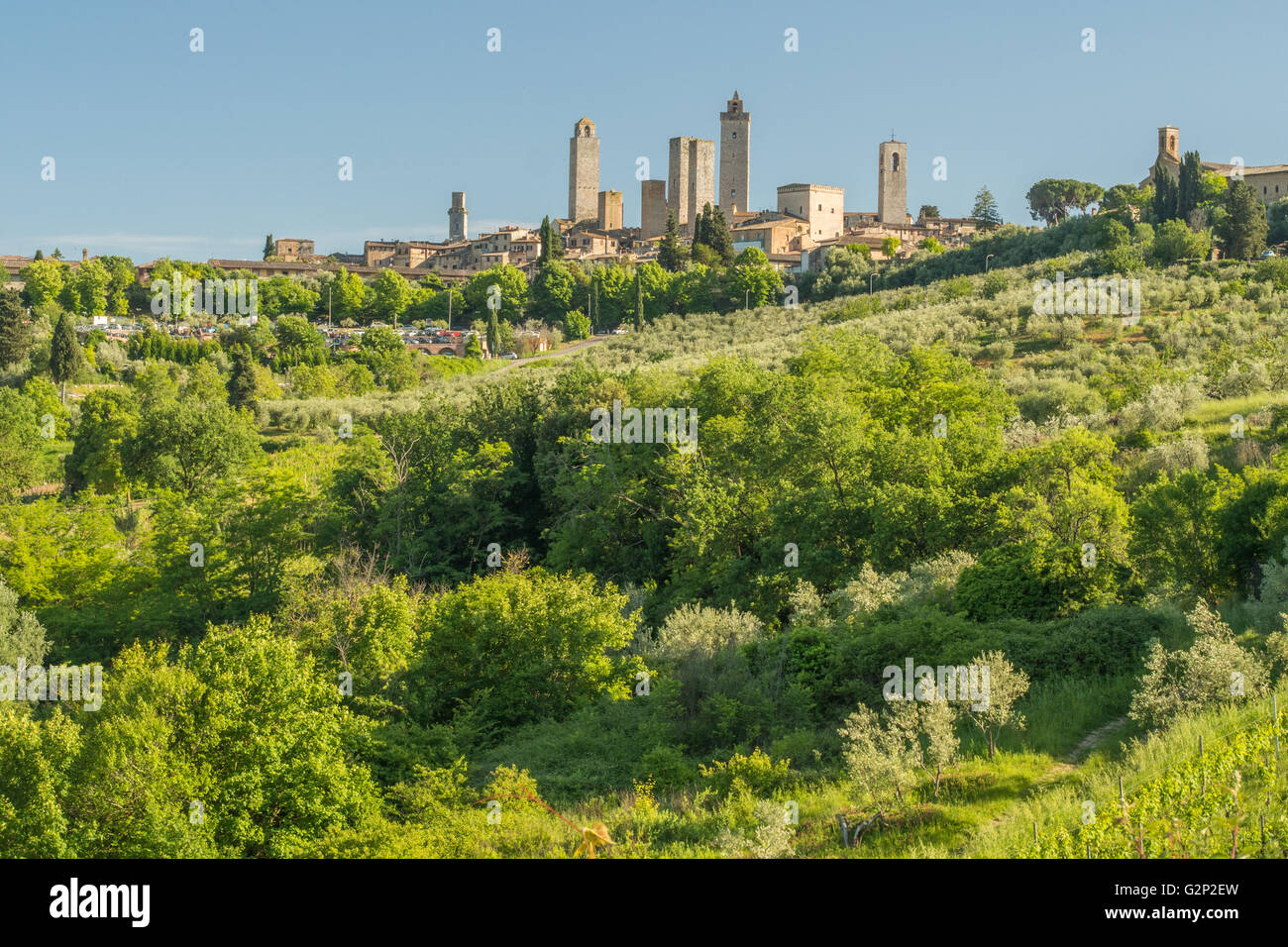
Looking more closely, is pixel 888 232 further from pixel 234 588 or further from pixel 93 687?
pixel 93 687

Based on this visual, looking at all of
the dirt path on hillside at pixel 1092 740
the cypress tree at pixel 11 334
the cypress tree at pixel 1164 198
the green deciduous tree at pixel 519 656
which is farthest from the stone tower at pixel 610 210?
the dirt path on hillside at pixel 1092 740

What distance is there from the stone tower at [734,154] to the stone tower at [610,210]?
13.7 metres

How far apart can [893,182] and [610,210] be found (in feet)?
106

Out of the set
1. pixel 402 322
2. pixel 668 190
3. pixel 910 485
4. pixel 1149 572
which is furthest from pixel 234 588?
pixel 668 190

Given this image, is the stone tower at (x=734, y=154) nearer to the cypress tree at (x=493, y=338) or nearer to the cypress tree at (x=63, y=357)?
the cypress tree at (x=493, y=338)

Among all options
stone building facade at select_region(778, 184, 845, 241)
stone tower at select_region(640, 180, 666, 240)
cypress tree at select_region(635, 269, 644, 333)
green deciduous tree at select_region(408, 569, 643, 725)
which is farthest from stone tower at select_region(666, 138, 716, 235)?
green deciduous tree at select_region(408, 569, 643, 725)

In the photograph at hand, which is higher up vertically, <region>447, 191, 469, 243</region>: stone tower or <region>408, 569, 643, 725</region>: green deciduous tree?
<region>447, 191, 469, 243</region>: stone tower

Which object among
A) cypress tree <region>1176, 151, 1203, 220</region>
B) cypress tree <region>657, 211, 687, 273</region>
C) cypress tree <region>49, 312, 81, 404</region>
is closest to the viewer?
cypress tree <region>1176, 151, 1203, 220</region>

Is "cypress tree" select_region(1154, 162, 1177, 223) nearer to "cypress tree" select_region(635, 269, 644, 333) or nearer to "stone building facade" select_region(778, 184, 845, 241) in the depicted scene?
"cypress tree" select_region(635, 269, 644, 333)

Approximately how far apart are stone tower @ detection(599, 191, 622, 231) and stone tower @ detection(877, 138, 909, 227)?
2959 centimetres

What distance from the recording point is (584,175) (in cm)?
13900

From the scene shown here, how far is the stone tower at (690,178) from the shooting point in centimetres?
12669

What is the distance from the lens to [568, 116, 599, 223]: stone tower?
136875mm

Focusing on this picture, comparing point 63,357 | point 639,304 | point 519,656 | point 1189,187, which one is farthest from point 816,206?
point 519,656
